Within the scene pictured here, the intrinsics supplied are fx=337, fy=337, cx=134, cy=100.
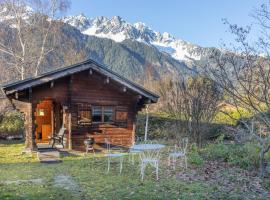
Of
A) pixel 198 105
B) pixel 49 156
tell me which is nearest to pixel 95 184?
pixel 49 156

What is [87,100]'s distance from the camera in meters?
16.2

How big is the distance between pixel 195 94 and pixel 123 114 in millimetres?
4180

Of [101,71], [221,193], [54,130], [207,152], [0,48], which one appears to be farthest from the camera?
[0,48]

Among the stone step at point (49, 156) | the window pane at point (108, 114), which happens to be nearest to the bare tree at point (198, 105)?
the window pane at point (108, 114)

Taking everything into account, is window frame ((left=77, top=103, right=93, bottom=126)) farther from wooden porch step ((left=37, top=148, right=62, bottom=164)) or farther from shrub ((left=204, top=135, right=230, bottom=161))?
shrub ((left=204, top=135, right=230, bottom=161))

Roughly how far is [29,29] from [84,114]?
14.8m

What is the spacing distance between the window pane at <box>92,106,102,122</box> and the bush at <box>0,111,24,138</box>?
8.57m

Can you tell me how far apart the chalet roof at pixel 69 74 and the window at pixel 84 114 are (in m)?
Answer: 1.76

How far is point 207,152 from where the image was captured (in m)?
13.3

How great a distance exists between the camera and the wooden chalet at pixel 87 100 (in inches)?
602

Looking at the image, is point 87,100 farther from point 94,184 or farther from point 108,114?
point 94,184

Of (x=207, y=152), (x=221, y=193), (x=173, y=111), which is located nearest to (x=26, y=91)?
(x=173, y=111)

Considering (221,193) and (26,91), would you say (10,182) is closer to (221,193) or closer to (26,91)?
(221,193)

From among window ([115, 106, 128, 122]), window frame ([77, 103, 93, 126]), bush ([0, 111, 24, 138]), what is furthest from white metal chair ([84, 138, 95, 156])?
bush ([0, 111, 24, 138])
